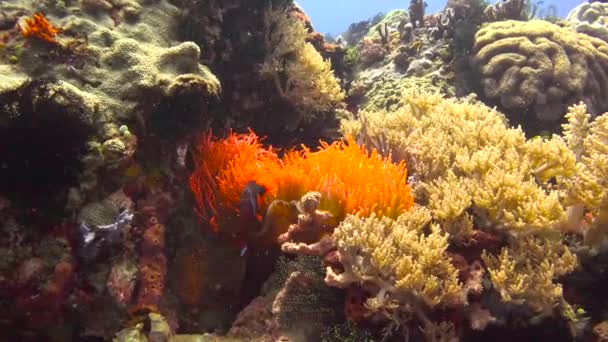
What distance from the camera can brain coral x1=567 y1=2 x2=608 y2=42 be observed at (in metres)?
9.48

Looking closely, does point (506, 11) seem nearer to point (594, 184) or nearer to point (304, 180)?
point (594, 184)

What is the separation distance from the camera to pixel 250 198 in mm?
3711

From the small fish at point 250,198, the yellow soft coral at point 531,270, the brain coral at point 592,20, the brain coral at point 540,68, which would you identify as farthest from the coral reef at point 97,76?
the brain coral at point 592,20

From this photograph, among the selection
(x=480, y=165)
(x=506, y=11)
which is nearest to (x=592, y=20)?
(x=506, y=11)

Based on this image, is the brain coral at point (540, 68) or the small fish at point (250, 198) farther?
the brain coral at point (540, 68)

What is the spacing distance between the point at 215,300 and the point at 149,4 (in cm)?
352

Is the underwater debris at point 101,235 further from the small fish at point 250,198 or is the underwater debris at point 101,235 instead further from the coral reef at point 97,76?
the small fish at point 250,198

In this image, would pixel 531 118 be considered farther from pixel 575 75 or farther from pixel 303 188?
pixel 303 188

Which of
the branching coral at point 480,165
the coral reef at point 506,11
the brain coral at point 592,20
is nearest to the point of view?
the branching coral at point 480,165

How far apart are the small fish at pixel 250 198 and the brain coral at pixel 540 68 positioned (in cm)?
566

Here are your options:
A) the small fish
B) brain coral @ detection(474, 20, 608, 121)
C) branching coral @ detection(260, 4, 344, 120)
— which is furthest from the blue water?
the small fish

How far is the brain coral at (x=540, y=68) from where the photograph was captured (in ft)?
24.0

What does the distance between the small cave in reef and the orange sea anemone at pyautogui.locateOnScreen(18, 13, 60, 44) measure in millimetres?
1125

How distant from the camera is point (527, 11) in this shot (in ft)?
32.4
